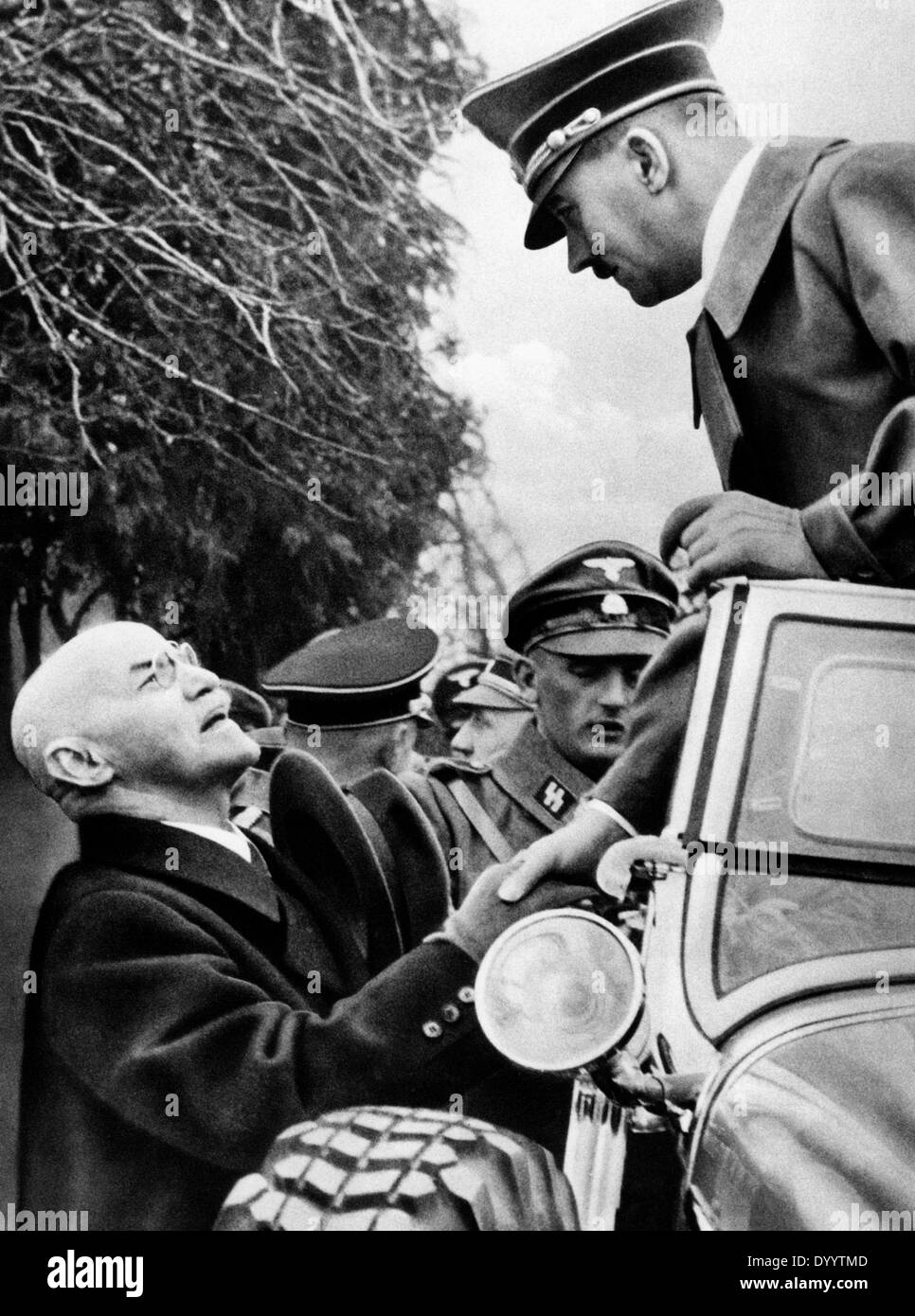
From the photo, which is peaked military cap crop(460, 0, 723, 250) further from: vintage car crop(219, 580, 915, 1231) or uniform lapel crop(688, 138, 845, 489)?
vintage car crop(219, 580, 915, 1231)

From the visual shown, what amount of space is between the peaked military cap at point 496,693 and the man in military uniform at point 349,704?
0.12 meters

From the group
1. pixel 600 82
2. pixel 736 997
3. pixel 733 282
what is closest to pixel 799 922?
pixel 736 997

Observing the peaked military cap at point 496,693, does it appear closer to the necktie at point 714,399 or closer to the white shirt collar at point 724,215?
the necktie at point 714,399

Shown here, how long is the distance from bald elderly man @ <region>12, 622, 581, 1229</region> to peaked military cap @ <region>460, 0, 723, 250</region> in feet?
5.37

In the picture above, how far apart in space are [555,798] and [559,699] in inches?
10.6

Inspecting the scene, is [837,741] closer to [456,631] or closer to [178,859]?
[456,631]

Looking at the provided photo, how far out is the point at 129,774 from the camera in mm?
5309

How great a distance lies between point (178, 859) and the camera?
17.1 ft

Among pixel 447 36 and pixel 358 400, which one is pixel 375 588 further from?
pixel 447 36

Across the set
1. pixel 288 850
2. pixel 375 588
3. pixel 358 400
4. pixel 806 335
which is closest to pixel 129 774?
pixel 288 850

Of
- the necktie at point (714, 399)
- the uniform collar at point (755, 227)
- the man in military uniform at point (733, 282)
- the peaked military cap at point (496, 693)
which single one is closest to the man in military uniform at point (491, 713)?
the peaked military cap at point (496, 693)

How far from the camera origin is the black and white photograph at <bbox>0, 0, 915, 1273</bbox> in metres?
4.83

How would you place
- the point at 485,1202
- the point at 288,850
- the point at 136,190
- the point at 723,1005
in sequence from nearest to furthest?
the point at 723,1005 < the point at 485,1202 < the point at 288,850 < the point at 136,190
